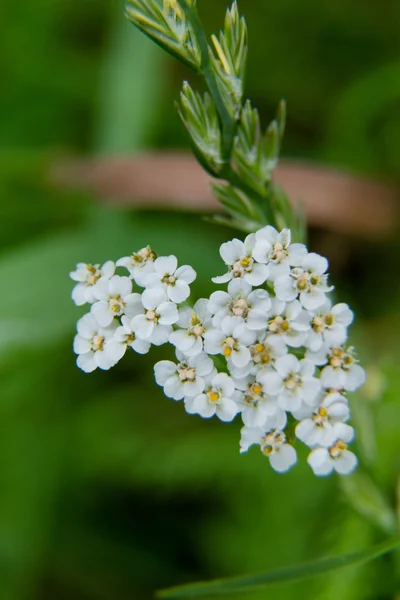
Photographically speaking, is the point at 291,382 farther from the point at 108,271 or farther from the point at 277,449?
the point at 108,271

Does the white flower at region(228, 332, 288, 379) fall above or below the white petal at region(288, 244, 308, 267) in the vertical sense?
below

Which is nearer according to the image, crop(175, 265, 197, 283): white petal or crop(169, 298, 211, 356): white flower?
crop(169, 298, 211, 356): white flower

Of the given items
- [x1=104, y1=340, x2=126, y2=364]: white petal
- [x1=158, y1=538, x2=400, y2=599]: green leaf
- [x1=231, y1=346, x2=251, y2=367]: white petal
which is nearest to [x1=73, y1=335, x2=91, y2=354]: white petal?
[x1=104, y1=340, x2=126, y2=364]: white petal

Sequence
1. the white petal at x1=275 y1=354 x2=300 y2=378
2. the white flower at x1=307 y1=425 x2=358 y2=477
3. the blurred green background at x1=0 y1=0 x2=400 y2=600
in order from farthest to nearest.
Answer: the blurred green background at x1=0 y1=0 x2=400 y2=600 → the white flower at x1=307 y1=425 x2=358 y2=477 → the white petal at x1=275 y1=354 x2=300 y2=378

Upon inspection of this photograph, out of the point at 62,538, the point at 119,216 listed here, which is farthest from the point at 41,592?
the point at 119,216

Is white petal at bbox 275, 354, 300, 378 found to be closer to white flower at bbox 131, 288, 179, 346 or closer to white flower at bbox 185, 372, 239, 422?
white flower at bbox 185, 372, 239, 422

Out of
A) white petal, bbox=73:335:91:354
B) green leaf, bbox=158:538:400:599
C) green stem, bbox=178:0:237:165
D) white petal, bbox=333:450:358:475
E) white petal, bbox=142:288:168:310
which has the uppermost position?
green stem, bbox=178:0:237:165
